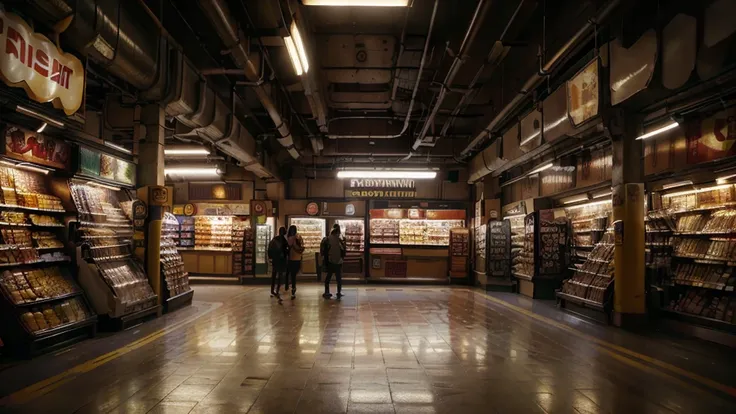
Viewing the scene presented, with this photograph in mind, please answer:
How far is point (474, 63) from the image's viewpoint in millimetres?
8859

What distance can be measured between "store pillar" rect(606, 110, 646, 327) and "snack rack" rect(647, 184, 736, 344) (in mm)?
531

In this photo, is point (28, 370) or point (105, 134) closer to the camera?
point (28, 370)

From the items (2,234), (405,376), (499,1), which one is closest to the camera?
(405,376)

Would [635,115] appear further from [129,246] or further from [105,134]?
[105,134]

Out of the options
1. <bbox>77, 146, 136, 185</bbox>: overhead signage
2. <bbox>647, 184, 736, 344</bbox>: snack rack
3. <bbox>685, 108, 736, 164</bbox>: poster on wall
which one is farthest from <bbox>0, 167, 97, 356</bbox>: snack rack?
<bbox>685, 108, 736, 164</bbox>: poster on wall

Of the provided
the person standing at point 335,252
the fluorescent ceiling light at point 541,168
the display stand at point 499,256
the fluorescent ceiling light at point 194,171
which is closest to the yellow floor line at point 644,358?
the fluorescent ceiling light at point 541,168

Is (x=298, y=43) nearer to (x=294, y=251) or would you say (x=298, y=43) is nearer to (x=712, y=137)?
(x=712, y=137)

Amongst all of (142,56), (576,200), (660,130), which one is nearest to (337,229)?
(576,200)

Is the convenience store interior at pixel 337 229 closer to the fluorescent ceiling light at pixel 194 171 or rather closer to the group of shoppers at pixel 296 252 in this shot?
the group of shoppers at pixel 296 252

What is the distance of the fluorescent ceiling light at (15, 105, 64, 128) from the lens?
5.73 m

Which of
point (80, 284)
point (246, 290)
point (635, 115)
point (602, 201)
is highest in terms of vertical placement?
point (635, 115)

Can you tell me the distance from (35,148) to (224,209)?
1073 centimetres

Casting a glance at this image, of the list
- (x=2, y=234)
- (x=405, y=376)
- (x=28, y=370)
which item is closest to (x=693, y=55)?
(x=405, y=376)

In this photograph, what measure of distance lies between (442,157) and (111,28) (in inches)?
496
